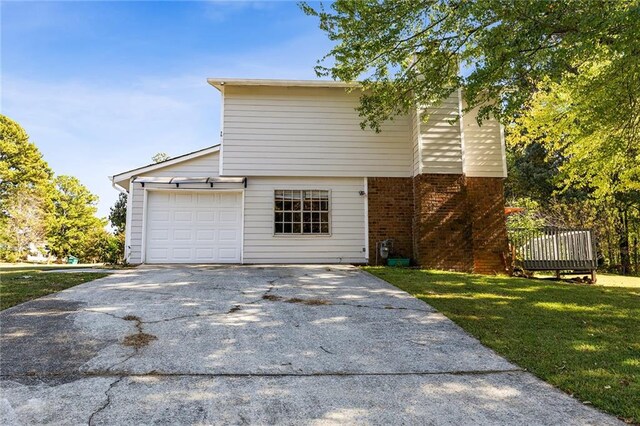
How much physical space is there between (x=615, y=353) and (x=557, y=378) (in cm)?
115

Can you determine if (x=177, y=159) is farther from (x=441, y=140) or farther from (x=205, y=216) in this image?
(x=441, y=140)

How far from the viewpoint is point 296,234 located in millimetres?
10578

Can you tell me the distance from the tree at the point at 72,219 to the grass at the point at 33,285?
22119 millimetres

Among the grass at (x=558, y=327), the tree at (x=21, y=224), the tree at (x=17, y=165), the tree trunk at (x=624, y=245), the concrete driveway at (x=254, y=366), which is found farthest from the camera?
the tree at (x=17, y=165)

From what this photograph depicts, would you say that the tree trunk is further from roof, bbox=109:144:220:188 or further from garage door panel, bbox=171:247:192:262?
garage door panel, bbox=171:247:192:262

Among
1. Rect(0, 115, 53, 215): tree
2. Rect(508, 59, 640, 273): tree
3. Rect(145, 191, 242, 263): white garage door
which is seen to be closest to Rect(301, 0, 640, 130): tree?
Rect(508, 59, 640, 273): tree

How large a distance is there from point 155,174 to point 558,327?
10.4 meters

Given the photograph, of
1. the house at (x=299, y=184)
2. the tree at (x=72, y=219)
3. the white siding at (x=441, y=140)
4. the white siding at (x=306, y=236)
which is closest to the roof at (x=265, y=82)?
the house at (x=299, y=184)

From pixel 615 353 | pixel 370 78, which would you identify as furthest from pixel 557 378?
pixel 370 78

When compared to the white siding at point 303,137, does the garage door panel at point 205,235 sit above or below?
below

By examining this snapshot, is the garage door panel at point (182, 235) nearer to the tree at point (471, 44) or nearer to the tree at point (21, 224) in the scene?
the tree at point (471, 44)

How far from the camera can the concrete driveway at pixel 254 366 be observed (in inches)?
99.9

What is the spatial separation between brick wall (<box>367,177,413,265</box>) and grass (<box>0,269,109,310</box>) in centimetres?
698

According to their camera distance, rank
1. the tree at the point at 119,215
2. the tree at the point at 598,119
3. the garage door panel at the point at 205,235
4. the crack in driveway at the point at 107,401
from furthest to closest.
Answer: the tree at the point at 119,215
the garage door panel at the point at 205,235
the tree at the point at 598,119
the crack in driveway at the point at 107,401
